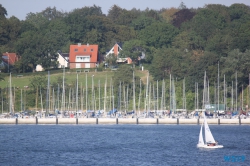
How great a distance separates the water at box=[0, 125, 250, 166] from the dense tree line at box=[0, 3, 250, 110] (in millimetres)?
25414

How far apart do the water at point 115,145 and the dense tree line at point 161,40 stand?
2541 cm

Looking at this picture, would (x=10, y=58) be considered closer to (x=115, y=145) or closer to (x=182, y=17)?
(x=182, y=17)

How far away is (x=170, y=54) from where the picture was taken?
404 ft

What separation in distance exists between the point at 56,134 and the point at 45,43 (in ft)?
171

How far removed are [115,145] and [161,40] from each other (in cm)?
7092

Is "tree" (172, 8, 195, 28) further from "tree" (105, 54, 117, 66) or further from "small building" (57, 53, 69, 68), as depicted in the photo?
"small building" (57, 53, 69, 68)

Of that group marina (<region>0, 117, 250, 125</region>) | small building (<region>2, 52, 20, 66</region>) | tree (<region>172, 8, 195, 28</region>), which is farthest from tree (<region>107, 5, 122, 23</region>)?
marina (<region>0, 117, 250, 125</region>)

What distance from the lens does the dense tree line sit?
115312 mm

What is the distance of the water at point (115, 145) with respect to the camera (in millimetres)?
61231

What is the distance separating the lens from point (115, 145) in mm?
72312

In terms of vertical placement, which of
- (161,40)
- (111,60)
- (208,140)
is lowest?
(208,140)

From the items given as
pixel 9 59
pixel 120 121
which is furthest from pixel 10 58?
pixel 120 121

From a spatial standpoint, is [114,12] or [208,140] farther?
[114,12]

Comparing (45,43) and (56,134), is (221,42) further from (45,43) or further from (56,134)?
(56,134)
